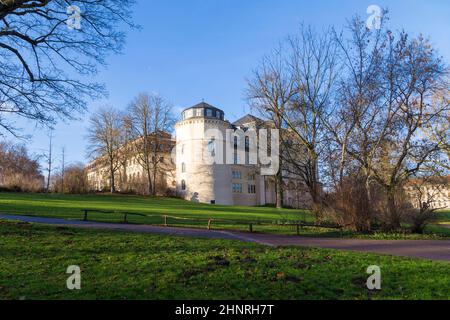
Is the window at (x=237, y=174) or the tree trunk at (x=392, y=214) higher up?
the window at (x=237, y=174)

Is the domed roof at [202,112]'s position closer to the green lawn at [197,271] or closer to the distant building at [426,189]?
the distant building at [426,189]

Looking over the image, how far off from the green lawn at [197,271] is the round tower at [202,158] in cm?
4340

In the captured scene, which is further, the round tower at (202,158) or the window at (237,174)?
the window at (237,174)

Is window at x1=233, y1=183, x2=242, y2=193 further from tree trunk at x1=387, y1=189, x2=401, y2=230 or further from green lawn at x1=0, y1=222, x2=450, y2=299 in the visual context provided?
green lawn at x1=0, y1=222, x2=450, y2=299

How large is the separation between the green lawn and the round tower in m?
43.4

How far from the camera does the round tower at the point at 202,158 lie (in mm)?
55875

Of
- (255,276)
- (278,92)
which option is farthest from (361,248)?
(278,92)

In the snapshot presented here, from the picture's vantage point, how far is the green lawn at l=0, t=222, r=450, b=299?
6.82 m

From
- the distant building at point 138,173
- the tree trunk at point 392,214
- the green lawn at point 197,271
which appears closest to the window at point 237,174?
the distant building at point 138,173

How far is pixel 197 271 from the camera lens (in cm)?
823

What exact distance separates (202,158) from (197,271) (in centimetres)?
4821

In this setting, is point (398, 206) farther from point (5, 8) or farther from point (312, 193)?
point (5, 8)

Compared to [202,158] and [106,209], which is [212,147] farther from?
[106,209]

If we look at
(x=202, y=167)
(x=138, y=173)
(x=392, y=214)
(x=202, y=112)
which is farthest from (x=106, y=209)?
(x=138, y=173)
